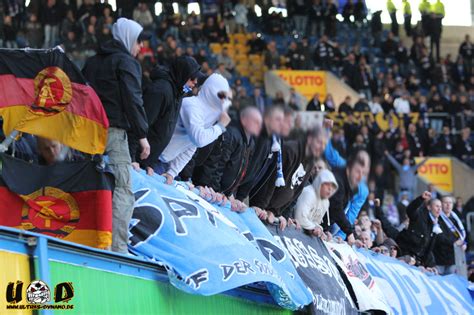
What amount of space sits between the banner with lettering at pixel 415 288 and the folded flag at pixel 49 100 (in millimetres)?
6169

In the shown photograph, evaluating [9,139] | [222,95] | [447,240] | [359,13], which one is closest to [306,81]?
[359,13]

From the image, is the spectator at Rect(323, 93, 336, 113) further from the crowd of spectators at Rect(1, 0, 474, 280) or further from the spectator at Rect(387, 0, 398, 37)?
the spectator at Rect(387, 0, 398, 37)

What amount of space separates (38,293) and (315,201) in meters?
6.14

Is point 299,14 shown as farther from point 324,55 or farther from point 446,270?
point 446,270

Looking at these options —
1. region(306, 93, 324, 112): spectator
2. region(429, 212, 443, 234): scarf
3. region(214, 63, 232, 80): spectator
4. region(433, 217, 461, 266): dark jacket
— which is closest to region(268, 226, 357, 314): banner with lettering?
region(429, 212, 443, 234): scarf

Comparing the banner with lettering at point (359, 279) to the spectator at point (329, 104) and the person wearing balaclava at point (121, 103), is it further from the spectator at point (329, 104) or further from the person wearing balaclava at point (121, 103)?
the spectator at point (329, 104)

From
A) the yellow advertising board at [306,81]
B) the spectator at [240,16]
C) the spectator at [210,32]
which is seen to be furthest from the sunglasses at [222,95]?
the spectator at [240,16]

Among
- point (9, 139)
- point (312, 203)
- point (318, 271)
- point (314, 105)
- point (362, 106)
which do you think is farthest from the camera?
point (362, 106)

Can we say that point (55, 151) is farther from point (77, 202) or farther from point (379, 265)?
point (379, 265)

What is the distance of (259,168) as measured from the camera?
11.1 m

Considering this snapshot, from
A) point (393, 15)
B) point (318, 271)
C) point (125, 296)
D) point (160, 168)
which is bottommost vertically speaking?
point (318, 271)

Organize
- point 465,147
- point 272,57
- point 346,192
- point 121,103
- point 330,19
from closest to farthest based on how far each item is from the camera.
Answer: point 121,103
point 346,192
point 465,147
point 272,57
point 330,19

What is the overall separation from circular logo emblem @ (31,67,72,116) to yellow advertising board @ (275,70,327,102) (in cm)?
2141

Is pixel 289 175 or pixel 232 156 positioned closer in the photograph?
pixel 232 156
